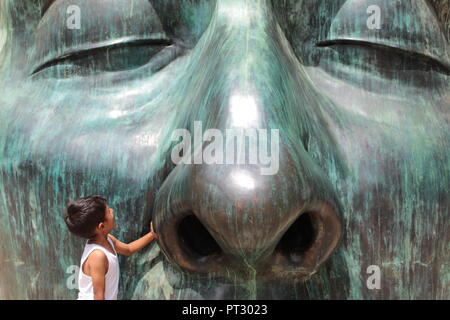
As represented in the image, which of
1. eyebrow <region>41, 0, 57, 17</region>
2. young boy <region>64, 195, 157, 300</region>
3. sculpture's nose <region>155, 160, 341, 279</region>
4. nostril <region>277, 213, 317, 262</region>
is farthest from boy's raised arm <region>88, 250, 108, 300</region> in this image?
eyebrow <region>41, 0, 57, 17</region>

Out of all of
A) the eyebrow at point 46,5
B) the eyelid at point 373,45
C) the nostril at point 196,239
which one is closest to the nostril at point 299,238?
the nostril at point 196,239

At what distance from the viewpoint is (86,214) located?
5.46 feet

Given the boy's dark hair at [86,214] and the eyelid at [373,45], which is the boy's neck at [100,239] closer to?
the boy's dark hair at [86,214]

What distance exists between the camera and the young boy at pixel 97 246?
1667mm

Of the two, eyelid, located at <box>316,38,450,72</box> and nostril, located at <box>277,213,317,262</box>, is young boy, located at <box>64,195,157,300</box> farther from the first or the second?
eyelid, located at <box>316,38,450,72</box>

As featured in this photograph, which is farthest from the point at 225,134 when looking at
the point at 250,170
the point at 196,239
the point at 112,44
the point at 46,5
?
the point at 46,5

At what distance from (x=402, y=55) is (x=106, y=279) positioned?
96 cm

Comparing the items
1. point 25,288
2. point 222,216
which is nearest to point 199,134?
point 222,216

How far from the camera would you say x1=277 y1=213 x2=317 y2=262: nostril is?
155 centimetres

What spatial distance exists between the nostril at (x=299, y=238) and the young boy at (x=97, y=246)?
31 centimetres

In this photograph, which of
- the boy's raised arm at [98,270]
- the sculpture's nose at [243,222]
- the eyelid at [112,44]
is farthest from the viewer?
the eyelid at [112,44]

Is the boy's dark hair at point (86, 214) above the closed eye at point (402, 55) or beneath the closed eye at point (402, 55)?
beneath

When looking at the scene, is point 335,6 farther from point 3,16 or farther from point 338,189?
point 3,16
